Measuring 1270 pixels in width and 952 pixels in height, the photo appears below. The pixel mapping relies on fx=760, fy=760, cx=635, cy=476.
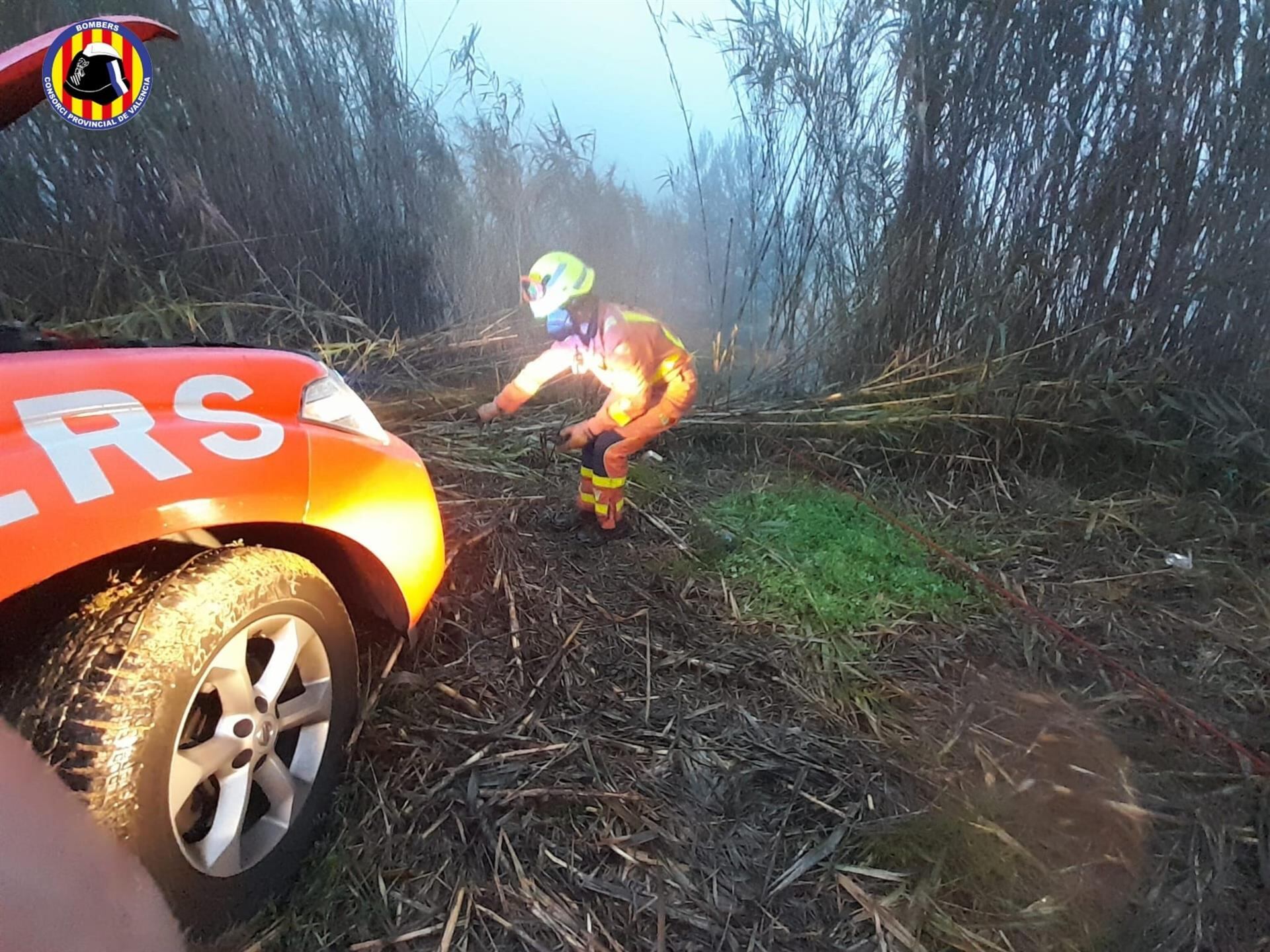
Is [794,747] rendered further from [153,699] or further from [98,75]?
[98,75]

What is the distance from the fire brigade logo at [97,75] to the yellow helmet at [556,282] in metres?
1.52

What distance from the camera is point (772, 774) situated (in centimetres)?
206

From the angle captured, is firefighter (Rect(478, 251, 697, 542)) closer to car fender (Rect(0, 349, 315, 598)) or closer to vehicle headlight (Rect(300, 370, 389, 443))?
vehicle headlight (Rect(300, 370, 389, 443))

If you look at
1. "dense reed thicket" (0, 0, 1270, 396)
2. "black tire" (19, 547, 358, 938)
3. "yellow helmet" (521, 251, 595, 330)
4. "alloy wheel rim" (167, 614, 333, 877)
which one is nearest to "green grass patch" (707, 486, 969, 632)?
"yellow helmet" (521, 251, 595, 330)

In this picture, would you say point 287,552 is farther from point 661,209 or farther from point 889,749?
point 661,209

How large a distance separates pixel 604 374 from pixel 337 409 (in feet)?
4.95

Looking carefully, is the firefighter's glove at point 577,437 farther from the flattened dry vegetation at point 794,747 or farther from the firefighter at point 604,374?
the flattened dry vegetation at point 794,747

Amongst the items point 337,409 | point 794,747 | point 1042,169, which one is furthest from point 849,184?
point 337,409

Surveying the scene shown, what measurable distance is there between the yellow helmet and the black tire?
1760 mm

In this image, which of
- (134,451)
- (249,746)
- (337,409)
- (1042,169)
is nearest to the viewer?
(134,451)

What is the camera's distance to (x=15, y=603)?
48.8 inches

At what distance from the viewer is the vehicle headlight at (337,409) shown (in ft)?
5.53

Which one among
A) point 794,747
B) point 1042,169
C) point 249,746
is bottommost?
point 794,747

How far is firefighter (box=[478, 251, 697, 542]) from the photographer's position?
9.97ft
